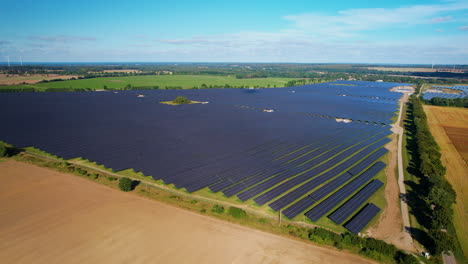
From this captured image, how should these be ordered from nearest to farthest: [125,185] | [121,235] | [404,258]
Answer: [404,258] → [121,235] → [125,185]

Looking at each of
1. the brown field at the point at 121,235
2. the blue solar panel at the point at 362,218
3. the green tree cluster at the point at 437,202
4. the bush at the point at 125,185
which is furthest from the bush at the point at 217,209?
the green tree cluster at the point at 437,202

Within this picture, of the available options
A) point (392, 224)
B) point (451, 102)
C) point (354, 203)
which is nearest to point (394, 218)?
point (392, 224)

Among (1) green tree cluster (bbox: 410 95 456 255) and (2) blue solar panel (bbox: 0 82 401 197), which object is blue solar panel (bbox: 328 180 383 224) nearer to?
→ (1) green tree cluster (bbox: 410 95 456 255)

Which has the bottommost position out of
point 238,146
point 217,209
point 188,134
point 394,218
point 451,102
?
point 394,218

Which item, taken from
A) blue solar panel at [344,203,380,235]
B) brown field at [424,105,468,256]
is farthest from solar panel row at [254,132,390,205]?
brown field at [424,105,468,256]

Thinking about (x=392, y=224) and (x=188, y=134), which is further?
(x=188, y=134)

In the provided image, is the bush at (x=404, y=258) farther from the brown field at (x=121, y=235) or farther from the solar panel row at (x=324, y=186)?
the solar panel row at (x=324, y=186)

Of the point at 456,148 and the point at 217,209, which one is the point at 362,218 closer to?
the point at 217,209
